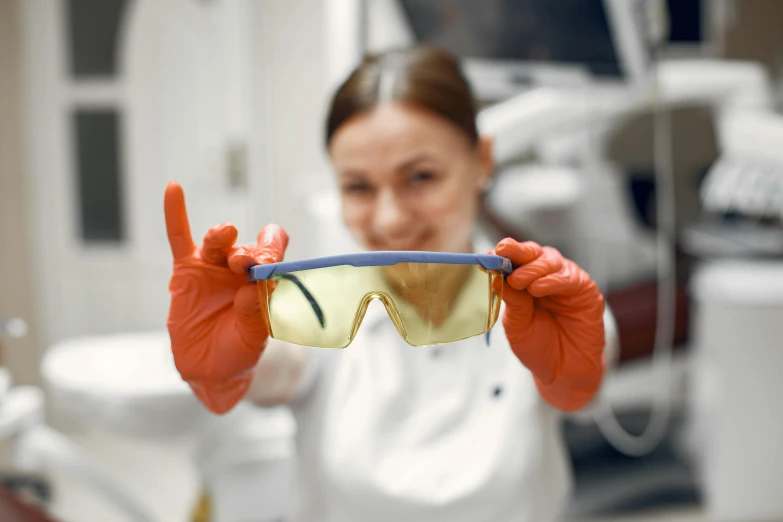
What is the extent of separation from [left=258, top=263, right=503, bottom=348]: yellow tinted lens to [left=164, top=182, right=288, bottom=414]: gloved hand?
23mm

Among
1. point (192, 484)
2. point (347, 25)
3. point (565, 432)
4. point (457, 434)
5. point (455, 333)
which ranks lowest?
point (565, 432)

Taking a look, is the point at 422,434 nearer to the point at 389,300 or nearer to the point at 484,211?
the point at 389,300

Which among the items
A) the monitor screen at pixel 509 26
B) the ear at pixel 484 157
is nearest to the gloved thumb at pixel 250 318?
the ear at pixel 484 157

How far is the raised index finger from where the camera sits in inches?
13.6

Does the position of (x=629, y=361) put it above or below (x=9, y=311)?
below

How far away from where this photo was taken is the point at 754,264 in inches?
42.9

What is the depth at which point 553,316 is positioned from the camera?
1.22ft

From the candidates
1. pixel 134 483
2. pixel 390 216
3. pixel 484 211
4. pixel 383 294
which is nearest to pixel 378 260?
pixel 383 294

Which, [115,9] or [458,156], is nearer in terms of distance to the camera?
[458,156]

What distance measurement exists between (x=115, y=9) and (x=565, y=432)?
1132mm

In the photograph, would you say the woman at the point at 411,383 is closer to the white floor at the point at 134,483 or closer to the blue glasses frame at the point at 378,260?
the blue glasses frame at the point at 378,260

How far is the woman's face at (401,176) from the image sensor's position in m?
0.46

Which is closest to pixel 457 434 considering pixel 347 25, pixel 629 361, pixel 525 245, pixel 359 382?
pixel 359 382

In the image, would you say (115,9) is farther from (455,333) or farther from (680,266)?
(680,266)
